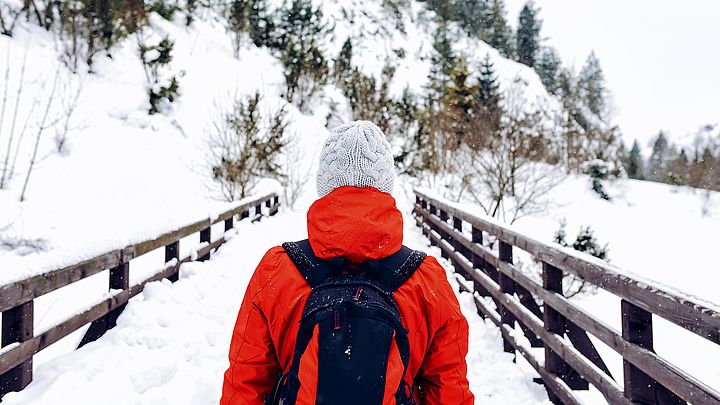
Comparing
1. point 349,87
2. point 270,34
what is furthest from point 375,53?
point 349,87

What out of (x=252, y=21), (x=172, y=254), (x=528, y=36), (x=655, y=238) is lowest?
(x=655, y=238)

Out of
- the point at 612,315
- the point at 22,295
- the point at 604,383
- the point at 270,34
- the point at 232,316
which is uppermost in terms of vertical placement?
the point at 270,34

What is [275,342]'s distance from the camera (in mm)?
1460

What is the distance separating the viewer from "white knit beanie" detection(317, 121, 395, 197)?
1584 millimetres

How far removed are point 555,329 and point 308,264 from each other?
2655 mm

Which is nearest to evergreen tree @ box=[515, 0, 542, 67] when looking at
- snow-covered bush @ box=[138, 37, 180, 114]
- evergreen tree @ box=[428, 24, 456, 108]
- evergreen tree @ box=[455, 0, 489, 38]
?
evergreen tree @ box=[455, 0, 489, 38]

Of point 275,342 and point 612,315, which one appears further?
point 612,315

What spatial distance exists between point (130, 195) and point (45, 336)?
11.4 meters

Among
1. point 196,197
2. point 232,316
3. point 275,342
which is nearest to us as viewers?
point 275,342

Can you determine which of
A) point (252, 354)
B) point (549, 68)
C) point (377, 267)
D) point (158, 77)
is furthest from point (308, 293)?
point (549, 68)

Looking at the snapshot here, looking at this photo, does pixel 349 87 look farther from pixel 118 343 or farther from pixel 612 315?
pixel 118 343

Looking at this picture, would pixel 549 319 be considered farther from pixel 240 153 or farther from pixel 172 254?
pixel 240 153

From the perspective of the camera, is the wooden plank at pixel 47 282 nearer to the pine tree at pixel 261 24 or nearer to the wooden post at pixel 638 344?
the wooden post at pixel 638 344

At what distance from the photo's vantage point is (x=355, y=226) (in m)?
1.39
